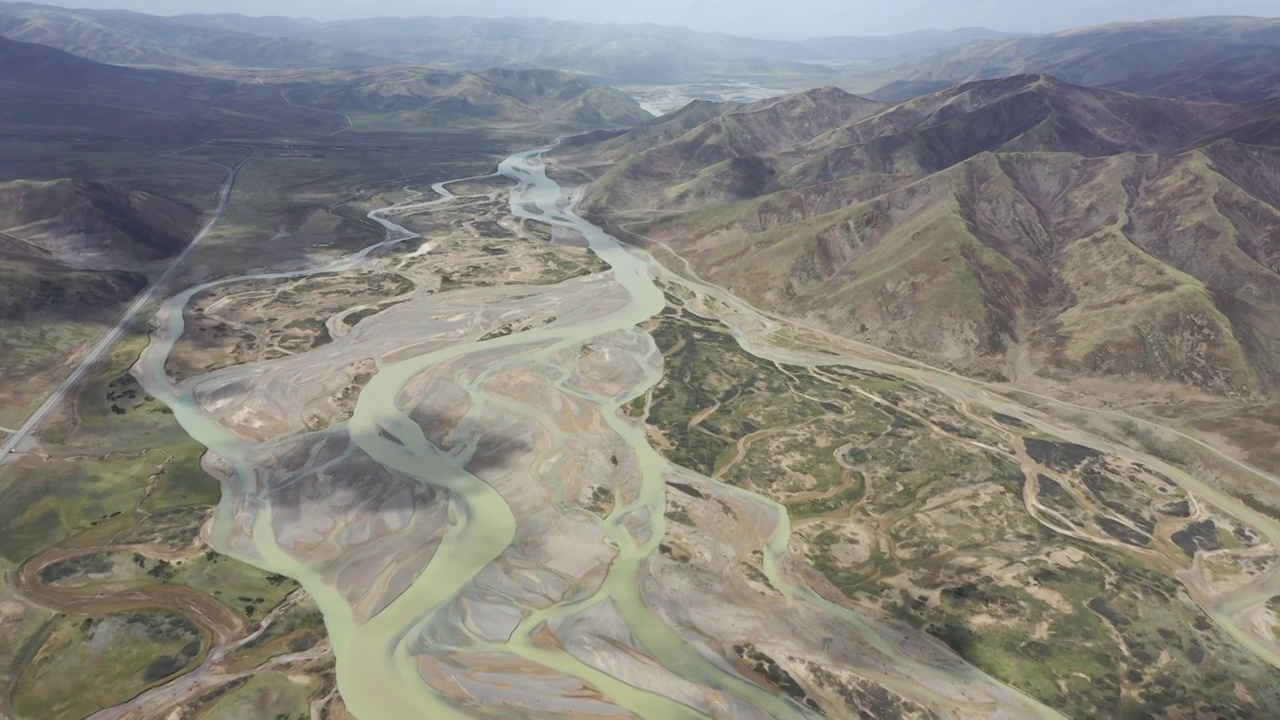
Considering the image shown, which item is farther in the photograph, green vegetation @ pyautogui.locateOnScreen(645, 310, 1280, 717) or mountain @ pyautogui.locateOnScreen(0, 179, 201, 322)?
mountain @ pyautogui.locateOnScreen(0, 179, 201, 322)

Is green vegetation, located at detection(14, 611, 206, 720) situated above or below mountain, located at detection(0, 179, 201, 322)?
below

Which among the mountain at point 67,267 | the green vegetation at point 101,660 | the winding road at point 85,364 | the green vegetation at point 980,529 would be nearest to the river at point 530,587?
the green vegetation at point 980,529

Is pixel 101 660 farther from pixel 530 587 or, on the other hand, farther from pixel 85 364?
pixel 85 364

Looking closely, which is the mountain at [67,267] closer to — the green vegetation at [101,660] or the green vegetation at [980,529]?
the green vegetation at [101,660]

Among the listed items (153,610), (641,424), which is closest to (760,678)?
(641,424)

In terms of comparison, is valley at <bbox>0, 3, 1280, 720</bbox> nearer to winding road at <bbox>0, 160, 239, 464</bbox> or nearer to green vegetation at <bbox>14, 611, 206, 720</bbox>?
green vegetation at <bbox>14, 611, 206, 720</bbox>

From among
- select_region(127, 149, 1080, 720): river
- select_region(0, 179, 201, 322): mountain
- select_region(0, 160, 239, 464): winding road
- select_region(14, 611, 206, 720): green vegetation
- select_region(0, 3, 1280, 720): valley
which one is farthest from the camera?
select_region(0, 179, 201, 322): mountain

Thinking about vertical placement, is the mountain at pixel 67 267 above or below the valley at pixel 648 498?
above

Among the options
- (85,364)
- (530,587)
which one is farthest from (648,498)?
(85,364)

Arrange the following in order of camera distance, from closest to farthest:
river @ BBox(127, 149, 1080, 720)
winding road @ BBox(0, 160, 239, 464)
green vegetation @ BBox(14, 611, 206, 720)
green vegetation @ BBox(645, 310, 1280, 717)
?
green vegetation @ BBox(14, 611, 206, 720)
river @ BBox(127, 149, 1080, 720)
green vegetation @ BBox(645, 310, 1280, 717)
winding road @ BBox(0, 160, 239, 464)

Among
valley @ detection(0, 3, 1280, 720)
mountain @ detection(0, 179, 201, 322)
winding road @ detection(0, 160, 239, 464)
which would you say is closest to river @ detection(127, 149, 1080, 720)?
valley @ detection(0, 3, 1280, 720)

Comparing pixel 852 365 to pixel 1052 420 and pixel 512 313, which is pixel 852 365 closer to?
pixel 1052 420

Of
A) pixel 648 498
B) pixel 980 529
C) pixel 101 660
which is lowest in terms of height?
pixel 101 660
